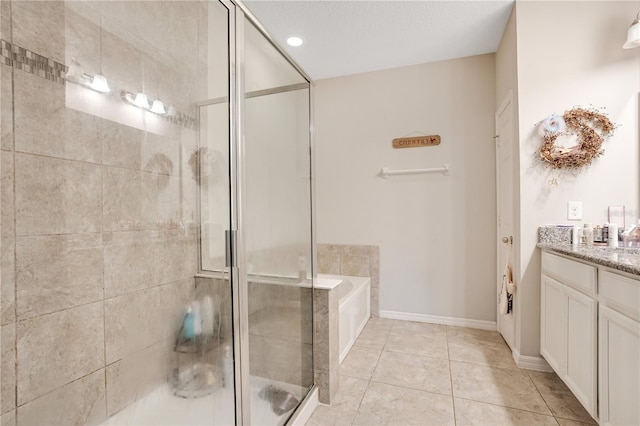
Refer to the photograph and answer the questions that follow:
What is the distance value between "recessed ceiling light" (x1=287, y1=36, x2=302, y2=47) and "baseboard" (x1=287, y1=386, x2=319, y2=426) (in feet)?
8.96

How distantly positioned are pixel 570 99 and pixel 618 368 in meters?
1.73

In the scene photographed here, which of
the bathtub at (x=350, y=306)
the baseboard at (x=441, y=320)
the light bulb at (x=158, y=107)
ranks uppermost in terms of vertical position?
the light bulb at (x=158, y=107)

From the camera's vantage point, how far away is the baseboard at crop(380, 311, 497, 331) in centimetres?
301

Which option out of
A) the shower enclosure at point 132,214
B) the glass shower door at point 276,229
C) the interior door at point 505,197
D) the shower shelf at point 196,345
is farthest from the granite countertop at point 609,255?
the shower shelf at point 196,345

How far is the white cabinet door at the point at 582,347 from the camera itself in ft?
5.04

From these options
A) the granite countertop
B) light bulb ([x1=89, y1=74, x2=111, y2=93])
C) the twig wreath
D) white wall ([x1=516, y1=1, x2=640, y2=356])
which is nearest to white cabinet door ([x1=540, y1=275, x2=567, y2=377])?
white wall ([x1=516, y1=1, x2=640, y2=356])

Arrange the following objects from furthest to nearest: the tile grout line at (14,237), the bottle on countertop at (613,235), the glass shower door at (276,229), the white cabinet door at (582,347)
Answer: the bottle on countertop at (613,235), the white cabinet door at (582,347), the glass shower door at (276,229), the tile grout line at (14,237)

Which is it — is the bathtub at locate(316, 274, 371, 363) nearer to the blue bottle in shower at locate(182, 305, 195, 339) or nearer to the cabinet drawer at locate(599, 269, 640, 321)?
the blue bottle in shower at locate(182, 305, 195, 339)

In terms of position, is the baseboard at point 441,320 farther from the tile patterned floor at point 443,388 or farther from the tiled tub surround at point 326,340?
the tiled tub surround at point 326,340

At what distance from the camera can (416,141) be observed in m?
3.22

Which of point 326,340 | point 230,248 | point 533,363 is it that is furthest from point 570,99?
point 230,248

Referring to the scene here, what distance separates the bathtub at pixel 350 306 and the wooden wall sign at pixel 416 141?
1.46 meters

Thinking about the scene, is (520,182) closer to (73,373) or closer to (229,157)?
(229,157)

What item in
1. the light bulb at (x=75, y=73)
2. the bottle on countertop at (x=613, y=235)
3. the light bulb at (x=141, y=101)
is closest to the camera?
the light bulb at (x=75, y=73)
